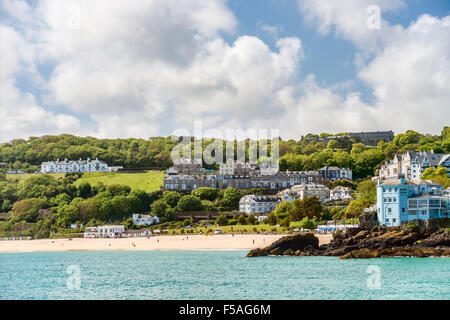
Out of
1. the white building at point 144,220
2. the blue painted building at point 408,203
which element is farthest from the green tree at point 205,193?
the blue painted building at point 408,203

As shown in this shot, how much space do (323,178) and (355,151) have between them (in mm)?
16461

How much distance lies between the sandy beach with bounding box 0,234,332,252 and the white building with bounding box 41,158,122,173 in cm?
3346

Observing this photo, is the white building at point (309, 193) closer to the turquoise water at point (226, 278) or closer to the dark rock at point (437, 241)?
the dark rock at point (437, 241)

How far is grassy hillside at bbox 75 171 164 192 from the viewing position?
71.8m

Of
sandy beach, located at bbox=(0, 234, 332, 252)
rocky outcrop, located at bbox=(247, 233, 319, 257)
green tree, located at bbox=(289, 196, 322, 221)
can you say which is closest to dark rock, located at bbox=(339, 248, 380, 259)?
rocky outcrop, located at bbox=(247, 233, 319, 257)

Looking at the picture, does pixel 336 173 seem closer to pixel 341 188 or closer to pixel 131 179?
pixel 341 188

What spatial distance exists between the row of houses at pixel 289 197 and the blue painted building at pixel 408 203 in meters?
20.2

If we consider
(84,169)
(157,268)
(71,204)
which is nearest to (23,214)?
(71,204)

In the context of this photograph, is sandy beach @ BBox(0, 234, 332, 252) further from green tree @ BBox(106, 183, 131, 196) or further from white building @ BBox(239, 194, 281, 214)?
white building @ BBox(239, 194, 281, 214)

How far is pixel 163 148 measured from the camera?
3765 inches

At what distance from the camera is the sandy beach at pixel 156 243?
124 feet

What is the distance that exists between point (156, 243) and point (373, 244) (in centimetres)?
1906

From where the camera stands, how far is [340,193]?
6047cm

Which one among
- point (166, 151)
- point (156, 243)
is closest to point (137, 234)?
point (156, 243)
